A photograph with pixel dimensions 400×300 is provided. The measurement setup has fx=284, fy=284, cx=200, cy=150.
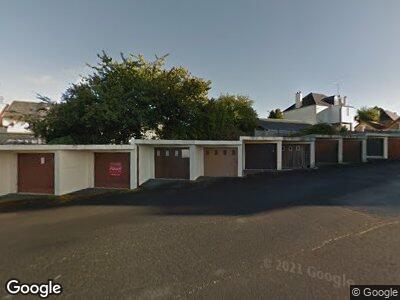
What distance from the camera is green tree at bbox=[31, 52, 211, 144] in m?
19.7

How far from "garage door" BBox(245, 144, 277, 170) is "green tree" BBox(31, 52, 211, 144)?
189 inches

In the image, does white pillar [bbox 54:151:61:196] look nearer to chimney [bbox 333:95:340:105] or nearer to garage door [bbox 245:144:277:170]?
garage door [bbox 245:144:277:170]

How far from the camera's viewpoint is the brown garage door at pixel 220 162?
18.3 metres

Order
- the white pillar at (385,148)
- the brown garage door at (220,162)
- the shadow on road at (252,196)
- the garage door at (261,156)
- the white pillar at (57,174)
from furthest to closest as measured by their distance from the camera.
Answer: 1. the white pillar at (385,148)
2. the garage door at (261,156)
3. the brown garage door at (220,162)
4. the white pillar at (57,174)
5. the shadow on road at (252,196)

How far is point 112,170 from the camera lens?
53.1ft

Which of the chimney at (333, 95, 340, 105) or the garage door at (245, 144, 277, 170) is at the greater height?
the chimney at (333, 95, 340, 105)

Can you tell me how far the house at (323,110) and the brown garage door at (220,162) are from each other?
102 feet

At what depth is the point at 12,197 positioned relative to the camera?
14188 millimetres


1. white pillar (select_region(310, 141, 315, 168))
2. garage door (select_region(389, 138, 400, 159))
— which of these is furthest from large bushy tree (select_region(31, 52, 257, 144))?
A: garage door (select_region(389, 138, 400, 159))

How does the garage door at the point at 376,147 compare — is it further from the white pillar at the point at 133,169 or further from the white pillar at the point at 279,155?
the white pillar at the point at 133,169

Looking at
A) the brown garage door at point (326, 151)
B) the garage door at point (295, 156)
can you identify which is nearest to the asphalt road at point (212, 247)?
the garage door at point (295, 156)

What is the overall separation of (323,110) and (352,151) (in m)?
24.0

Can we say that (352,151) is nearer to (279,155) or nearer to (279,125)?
(279,155)

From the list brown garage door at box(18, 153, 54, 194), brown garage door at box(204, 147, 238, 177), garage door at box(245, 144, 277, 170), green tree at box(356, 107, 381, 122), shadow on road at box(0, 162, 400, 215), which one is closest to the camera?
shadow on road at box(0, 162, 400, 215)
